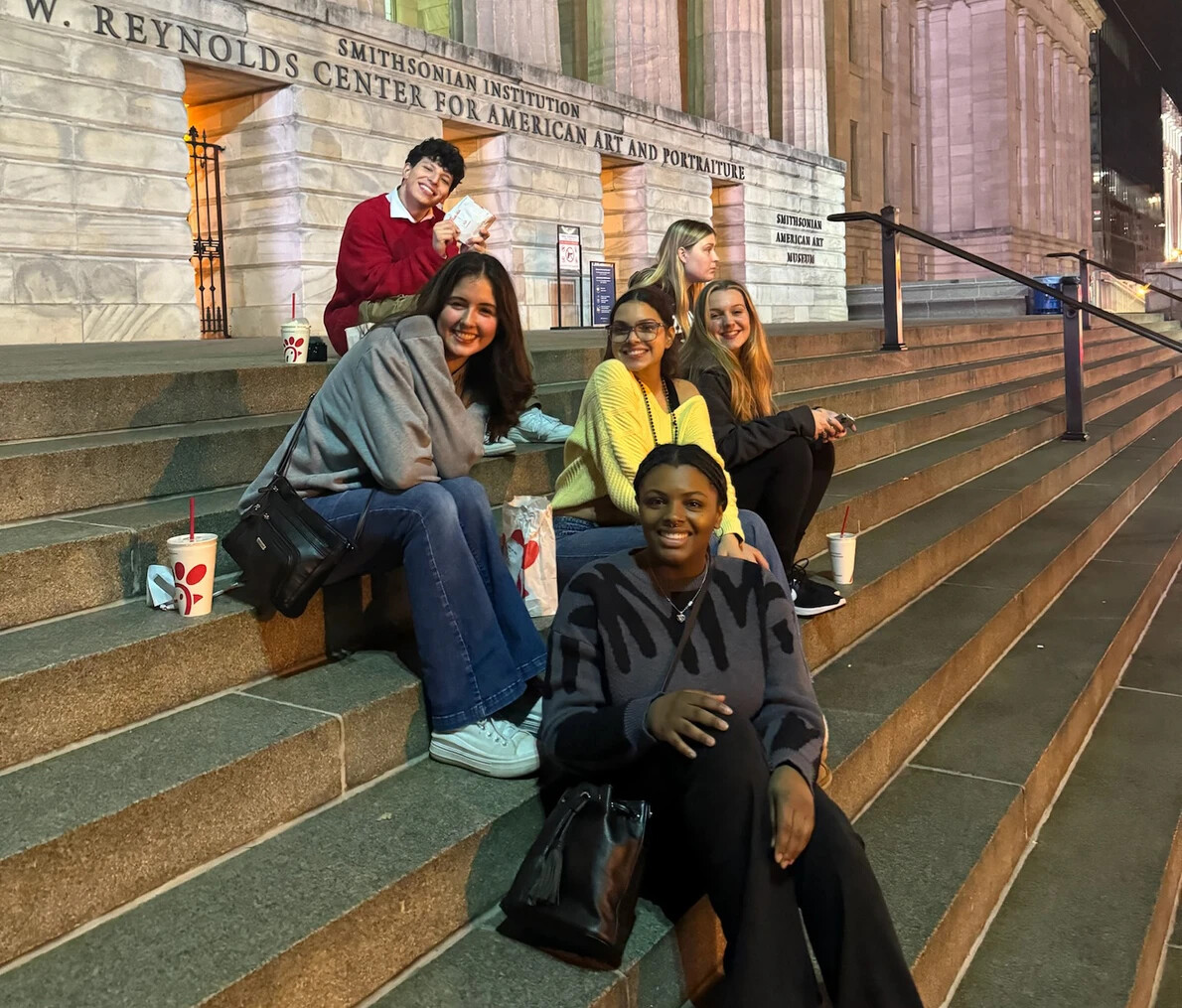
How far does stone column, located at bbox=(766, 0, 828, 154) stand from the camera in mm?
21500

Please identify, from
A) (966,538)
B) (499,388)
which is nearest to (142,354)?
(499,388)

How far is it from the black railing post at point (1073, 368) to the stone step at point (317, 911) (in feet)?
25.6

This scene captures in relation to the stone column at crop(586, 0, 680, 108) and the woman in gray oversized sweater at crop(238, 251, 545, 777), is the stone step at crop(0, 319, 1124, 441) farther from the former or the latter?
the stone column at crop(586, 0, 680, 108)

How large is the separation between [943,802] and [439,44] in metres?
11.7

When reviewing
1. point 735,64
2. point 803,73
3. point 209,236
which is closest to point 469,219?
point 209,236

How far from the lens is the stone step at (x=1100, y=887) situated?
288 cm

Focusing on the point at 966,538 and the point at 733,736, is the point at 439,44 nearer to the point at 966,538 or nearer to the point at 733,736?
the point at 966,538

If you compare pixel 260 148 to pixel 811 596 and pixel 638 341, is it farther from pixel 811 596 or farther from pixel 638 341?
pixel 811 596

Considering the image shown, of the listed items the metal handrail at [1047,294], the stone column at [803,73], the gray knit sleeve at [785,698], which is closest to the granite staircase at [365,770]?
the gray knit sleeve at [785,698]

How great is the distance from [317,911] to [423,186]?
347 centimetres

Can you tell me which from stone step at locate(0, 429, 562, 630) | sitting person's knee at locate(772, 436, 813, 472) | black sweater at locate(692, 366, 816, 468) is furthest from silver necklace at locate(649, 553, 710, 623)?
sitting person's knee at locate(772, 436, 813, 472)

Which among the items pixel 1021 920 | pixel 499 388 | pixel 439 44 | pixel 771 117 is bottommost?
pixel 1021 920

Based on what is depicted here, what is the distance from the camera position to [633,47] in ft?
56.4

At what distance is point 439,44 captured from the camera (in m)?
13.0
